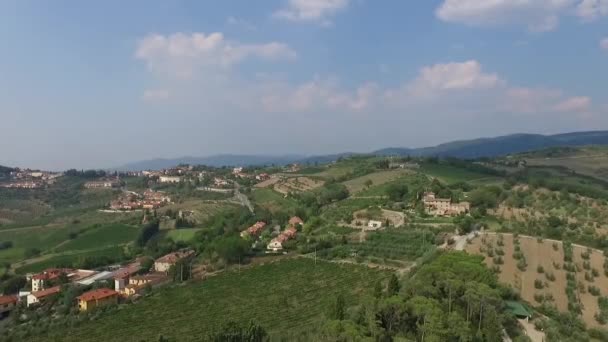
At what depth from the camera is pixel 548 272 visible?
34.3 meters

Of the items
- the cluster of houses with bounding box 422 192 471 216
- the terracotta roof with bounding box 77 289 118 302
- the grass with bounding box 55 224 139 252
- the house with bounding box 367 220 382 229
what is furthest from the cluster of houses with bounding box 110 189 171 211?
the cluster of houses with bounding box 422 192 471 216

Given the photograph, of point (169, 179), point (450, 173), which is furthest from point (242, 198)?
point (169, 179)

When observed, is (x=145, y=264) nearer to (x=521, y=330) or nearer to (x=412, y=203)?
(x=412, y=203)

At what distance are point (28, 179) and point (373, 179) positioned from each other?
408ft

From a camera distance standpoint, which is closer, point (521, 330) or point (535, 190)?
point (521, 330)

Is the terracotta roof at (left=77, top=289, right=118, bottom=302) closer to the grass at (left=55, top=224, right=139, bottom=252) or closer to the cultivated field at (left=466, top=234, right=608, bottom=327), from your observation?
the grass at (left=55, top=224, right=139, bottom=252)

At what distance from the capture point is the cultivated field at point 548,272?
2958cm

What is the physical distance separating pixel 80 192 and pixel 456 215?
112370 millimetres

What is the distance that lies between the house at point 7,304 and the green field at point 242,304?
15.3 metres

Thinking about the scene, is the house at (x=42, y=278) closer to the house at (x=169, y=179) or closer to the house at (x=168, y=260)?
the house at (x=168, y=260)

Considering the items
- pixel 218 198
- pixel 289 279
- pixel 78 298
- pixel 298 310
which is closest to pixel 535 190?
pixel 289 279

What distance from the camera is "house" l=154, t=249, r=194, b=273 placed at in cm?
5201

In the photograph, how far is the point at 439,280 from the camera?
87.3 ft

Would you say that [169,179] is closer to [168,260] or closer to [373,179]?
[373,179]
